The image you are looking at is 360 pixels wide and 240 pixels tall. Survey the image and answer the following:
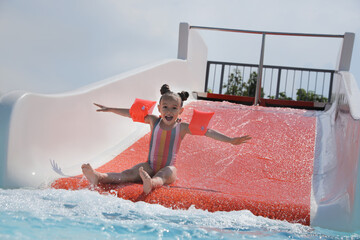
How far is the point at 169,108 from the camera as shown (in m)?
2.91

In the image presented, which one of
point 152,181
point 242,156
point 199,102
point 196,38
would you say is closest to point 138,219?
point 152,181

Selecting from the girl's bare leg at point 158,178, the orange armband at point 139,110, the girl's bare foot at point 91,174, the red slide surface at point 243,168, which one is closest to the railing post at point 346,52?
the red slide surface at point 243,168

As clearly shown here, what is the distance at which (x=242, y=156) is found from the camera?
11.5 ft

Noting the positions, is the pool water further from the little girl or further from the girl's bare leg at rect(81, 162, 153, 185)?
the little girl

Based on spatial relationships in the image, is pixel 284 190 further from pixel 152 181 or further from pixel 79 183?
pixel 79 183

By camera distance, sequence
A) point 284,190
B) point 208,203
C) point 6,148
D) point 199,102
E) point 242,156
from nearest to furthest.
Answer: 1. point 208,203
2. point 6,148
3. point 284,190
4. point 242,156
5. point 199,102

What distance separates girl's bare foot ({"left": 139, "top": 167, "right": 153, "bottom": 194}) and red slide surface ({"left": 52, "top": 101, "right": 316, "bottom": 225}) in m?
0.04

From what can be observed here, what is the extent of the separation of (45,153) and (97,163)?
487 mm

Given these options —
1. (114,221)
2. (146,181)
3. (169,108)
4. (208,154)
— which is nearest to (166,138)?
(169,108)

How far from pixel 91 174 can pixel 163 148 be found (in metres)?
0.59

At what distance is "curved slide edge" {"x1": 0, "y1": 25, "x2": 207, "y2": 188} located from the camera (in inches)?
104

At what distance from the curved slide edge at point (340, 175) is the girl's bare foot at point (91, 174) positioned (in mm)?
1268

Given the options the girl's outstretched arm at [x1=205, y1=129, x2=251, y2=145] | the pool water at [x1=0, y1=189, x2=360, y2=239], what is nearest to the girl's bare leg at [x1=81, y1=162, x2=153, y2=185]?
the pool water at [x1=0, y1=189, x2=360, y2=239]

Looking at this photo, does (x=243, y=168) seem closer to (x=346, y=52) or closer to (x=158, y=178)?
(x=158, y=178)
